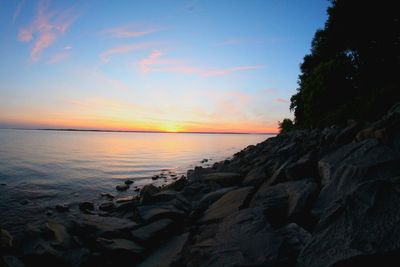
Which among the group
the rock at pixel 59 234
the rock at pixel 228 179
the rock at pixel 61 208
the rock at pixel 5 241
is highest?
the rock at pixel 228 179

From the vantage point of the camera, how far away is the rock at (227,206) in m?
5.57

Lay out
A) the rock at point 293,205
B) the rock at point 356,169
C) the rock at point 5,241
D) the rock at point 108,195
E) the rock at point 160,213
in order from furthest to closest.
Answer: the rock at point 108,195, the rock at point 160,213, the rock at point 5,241, the rock at point 293,205, the rock at point 356,169

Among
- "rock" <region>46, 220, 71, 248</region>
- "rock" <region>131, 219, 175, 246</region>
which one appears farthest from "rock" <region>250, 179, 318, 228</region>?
"rock" <region>46, 220, 71, 248</region>

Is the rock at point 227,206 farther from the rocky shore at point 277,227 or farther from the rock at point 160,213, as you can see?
the rock at point 160,213

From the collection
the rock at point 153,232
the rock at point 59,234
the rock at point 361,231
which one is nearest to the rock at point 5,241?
the rock at point 59,234

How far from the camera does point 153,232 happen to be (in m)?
5.85

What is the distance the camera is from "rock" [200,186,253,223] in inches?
219

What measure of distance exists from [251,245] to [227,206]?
239 centimetres

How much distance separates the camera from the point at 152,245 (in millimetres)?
5586

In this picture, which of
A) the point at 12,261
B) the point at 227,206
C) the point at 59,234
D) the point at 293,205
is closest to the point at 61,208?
the point at 59,234

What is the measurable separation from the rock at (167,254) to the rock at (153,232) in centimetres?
29

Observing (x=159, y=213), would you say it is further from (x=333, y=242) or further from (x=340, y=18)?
(x=340, y=18)

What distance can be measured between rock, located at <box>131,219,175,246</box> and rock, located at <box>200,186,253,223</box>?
86 cm

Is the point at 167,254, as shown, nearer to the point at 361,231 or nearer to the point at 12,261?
the point at 12,261
